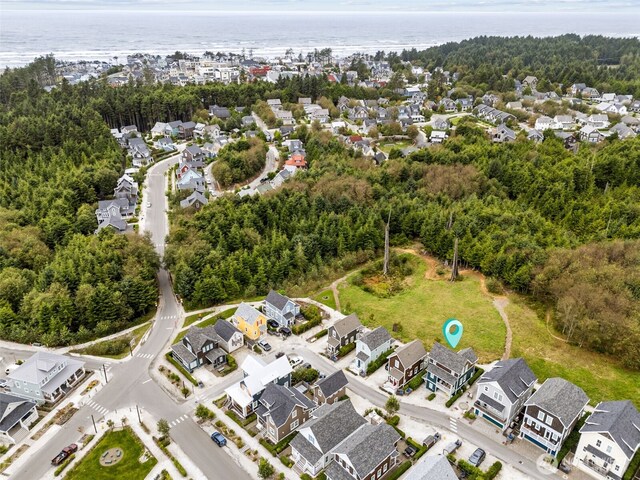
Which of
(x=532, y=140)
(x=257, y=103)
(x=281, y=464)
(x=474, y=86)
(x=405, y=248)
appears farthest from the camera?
(x=474, y=86)

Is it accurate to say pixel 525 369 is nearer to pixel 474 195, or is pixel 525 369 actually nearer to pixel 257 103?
pixel 474 195

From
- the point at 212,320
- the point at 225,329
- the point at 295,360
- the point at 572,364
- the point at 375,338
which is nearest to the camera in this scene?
the point at 375,338

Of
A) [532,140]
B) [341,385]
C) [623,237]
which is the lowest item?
[341,385]

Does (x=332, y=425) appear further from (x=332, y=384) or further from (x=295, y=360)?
(x=295, y=360)

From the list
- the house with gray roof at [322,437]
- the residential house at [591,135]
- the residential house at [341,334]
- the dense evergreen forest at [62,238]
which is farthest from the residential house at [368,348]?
the residential house at [591,135]

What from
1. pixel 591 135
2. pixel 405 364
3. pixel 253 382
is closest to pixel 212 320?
pixel 253 382

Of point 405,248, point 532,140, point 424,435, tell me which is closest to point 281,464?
point 424,435
